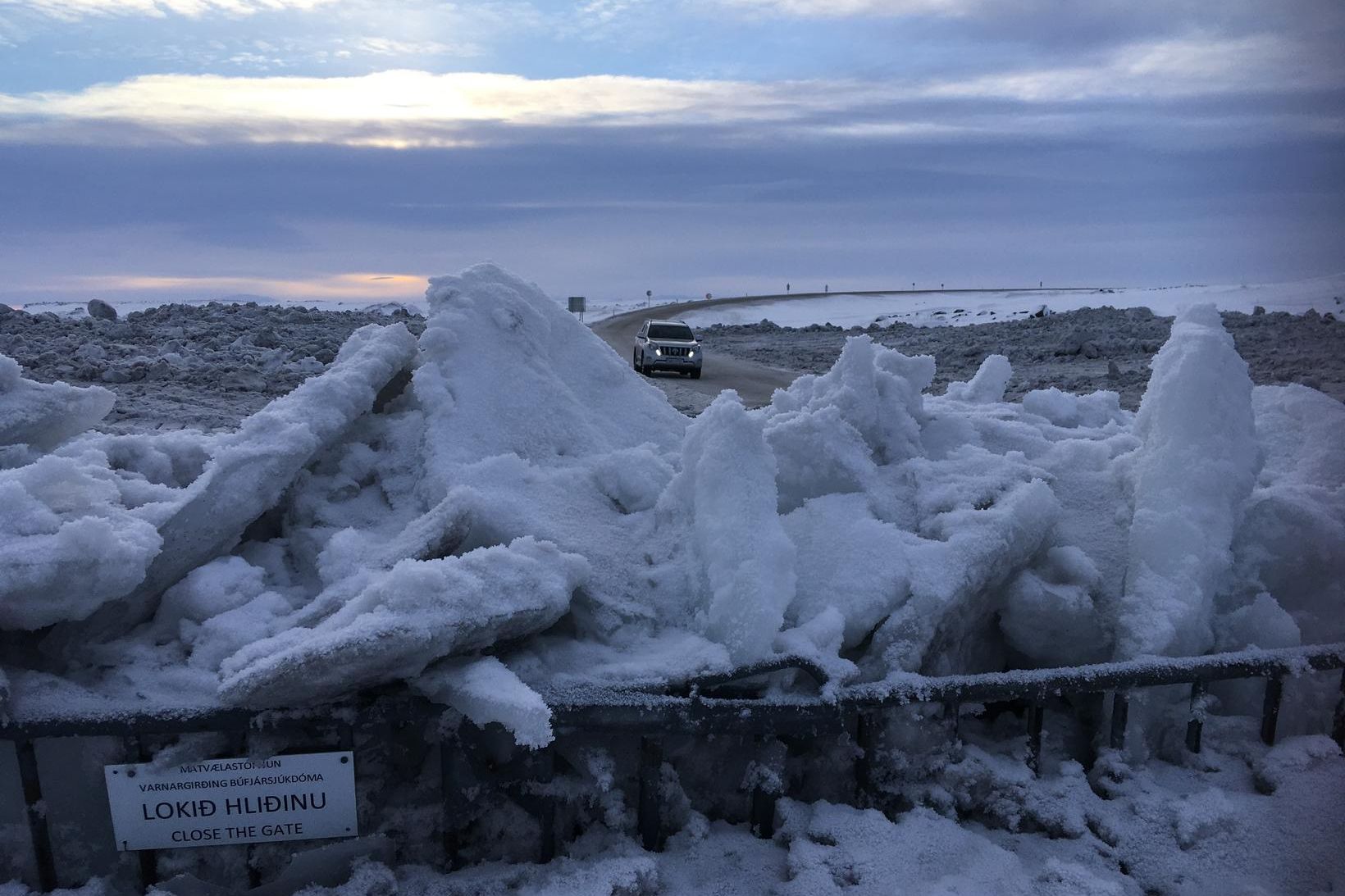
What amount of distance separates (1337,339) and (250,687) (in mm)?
20808

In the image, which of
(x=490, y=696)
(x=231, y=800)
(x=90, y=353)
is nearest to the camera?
(x=490, y=696)

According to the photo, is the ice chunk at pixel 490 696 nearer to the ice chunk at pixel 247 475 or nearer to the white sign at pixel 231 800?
the white sign at pixel 231 800

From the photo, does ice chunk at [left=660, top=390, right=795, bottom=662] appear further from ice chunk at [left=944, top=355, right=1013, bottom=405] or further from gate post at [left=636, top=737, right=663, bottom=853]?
ice chunk at [left=944, top=355, right=1013, bottom=405]

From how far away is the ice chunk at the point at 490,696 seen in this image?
2.64 meters

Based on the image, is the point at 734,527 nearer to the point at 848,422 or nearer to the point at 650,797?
the point at 650,797

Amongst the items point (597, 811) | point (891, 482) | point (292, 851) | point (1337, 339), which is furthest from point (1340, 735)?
point (1337, 339)

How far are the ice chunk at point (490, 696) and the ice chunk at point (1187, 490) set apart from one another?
249 centimetres

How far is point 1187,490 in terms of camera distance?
404 centimetres

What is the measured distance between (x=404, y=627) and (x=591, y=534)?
1.23m

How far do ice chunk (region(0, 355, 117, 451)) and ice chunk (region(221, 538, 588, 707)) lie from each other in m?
2.04

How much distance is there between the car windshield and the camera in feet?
74.2

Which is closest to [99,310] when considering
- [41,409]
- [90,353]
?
[90,353]

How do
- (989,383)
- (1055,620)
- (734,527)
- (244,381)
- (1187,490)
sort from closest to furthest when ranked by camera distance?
(734,527) → (1055,620) → (1187,490) → (989,383) → (244,381)

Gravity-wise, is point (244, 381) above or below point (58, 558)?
below
